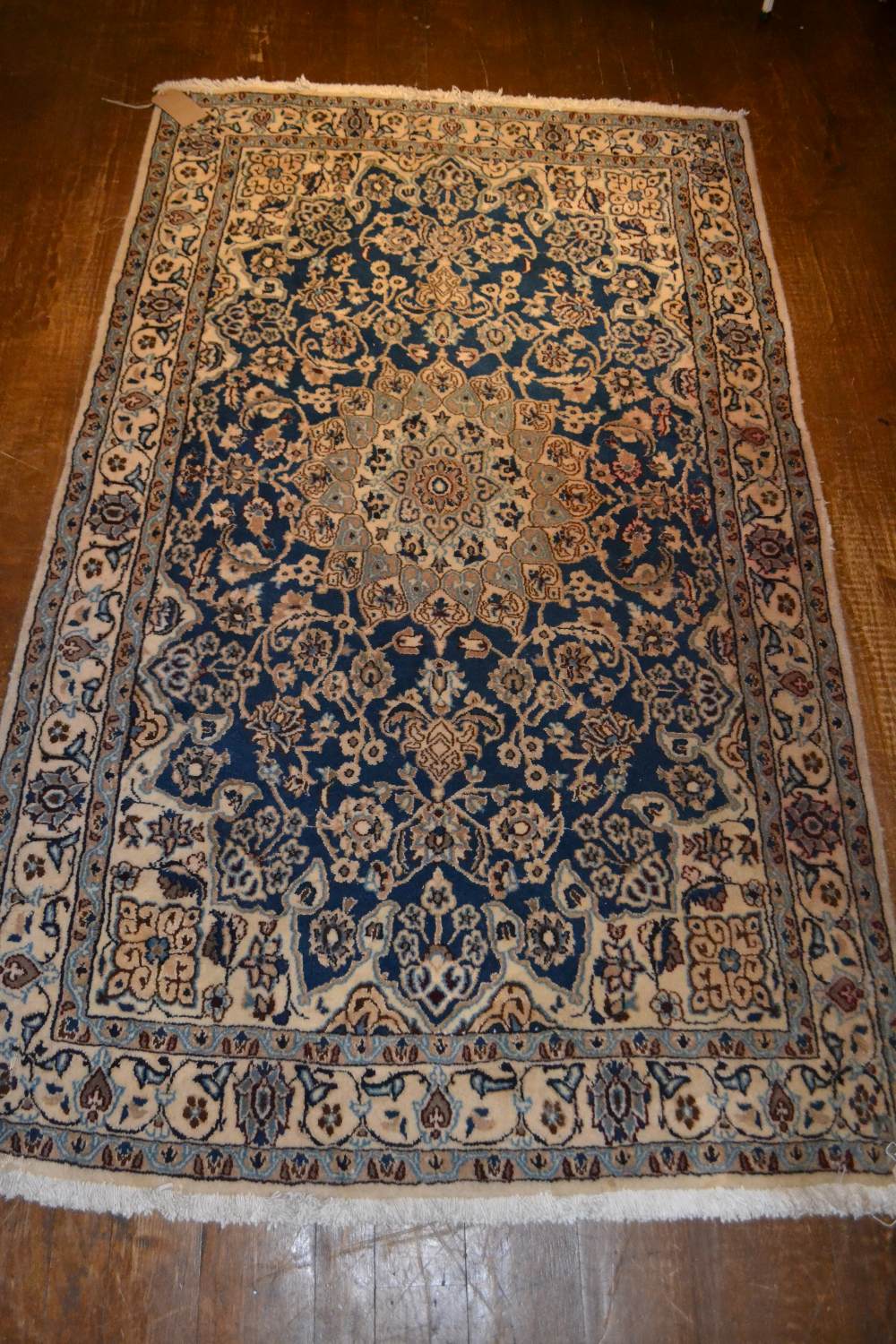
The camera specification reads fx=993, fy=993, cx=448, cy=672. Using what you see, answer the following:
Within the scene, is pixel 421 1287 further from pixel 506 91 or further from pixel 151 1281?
pixel 506 91

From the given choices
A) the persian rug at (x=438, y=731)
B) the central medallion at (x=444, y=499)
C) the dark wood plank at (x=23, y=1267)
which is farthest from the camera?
the central medallion at (x=444, y=499)

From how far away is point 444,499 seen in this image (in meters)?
1.90

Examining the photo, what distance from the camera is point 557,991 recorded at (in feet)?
4.87

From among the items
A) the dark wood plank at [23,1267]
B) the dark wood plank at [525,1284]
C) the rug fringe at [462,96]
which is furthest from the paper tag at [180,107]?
the dark wood plank at [525,1284]

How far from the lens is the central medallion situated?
1801 mm

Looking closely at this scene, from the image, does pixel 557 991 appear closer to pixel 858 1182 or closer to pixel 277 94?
pixel 858 1182

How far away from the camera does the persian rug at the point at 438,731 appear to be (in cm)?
140

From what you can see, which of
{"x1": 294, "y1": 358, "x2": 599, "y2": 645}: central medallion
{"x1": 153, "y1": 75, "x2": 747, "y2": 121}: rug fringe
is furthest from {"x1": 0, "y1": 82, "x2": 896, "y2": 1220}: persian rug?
{"x1": 153, "y1": 75, "x2": 747, "y2": 121}: rug fringe

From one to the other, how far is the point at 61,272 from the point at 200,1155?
1.76 metres

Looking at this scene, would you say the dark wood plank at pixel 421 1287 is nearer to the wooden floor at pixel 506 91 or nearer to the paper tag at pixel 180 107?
the wooden floor at pixel 506 91

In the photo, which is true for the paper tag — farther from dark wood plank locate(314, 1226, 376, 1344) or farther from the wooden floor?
dark wood plank locate(314, 1226, 376, 1344)

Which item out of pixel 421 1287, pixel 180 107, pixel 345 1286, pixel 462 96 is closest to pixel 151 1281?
pixel 345 1286

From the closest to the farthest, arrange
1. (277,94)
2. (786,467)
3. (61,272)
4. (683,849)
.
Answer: (683,849) < (786,467) < (61,272) < (277,94)

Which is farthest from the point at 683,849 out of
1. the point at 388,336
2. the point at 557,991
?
the point at 388,336
